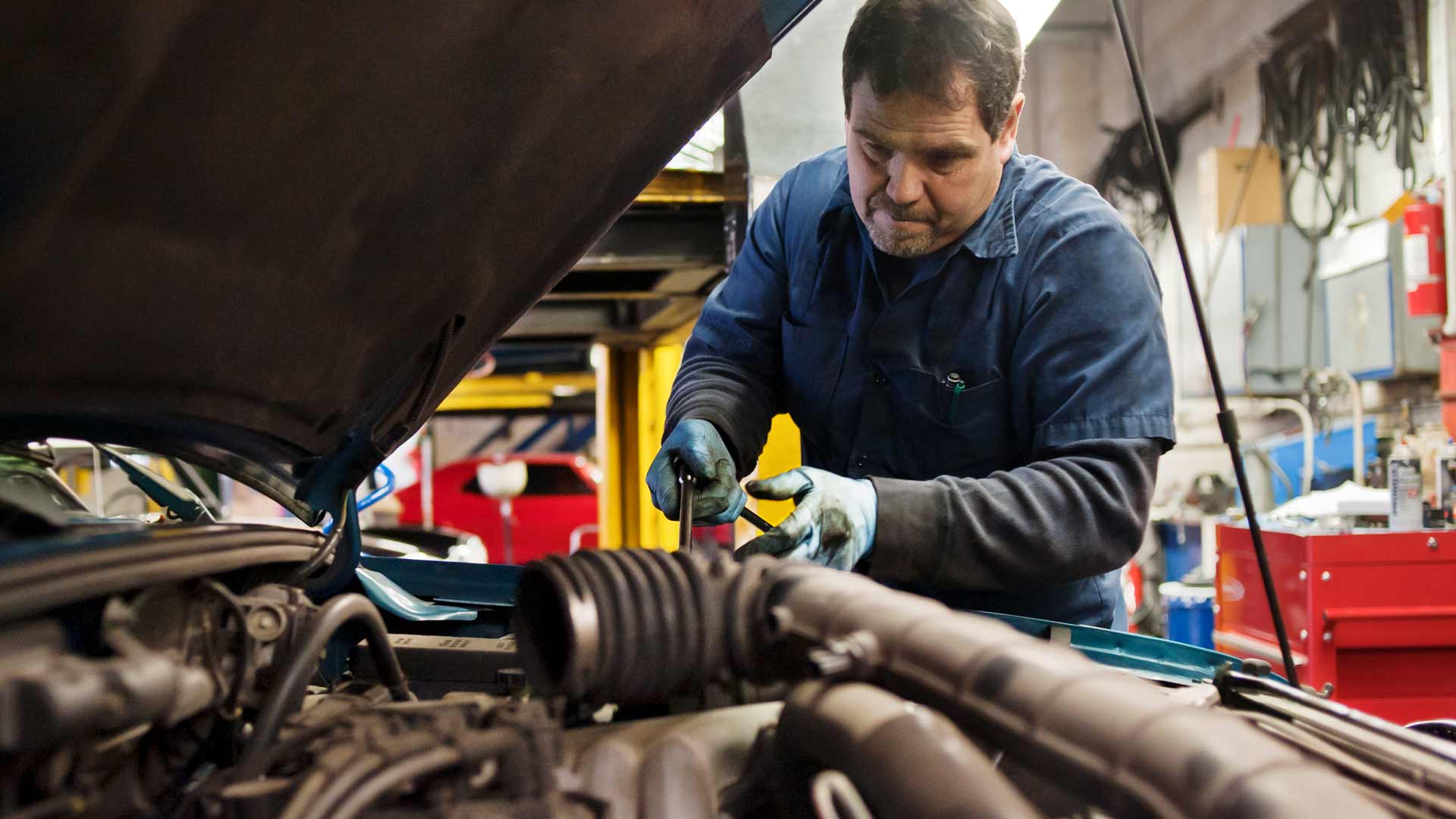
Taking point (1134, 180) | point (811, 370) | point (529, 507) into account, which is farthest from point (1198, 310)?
point (529, 507)

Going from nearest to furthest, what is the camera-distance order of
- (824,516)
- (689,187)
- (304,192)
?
(304,192) → (824,516) → (689,187)

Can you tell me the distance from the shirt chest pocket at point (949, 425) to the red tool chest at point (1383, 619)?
5.55 feet

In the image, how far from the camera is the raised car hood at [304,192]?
762mm

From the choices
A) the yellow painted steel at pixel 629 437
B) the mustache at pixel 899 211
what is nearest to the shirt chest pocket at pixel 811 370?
the mustache at pixel 899 211

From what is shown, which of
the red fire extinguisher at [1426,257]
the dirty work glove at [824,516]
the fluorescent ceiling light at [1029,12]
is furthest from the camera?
the red fire extinguisher at [1426,257]

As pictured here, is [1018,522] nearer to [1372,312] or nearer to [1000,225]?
[1000,225]

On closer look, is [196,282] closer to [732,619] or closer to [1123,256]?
[732,619]

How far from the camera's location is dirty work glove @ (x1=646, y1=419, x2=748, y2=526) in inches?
59.6

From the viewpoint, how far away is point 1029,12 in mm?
2467

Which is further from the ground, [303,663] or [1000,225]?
[1000,225]

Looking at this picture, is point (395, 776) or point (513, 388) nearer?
point (395, 776)

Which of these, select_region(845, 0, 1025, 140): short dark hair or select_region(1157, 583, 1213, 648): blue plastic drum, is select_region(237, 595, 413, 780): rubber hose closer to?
select_region(845, 0, 1025, 140): short dark hair

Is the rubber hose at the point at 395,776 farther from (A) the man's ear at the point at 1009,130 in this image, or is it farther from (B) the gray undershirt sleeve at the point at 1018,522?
(A) the man's ear at the point at 1009,130

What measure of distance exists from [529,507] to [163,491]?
6.75m
